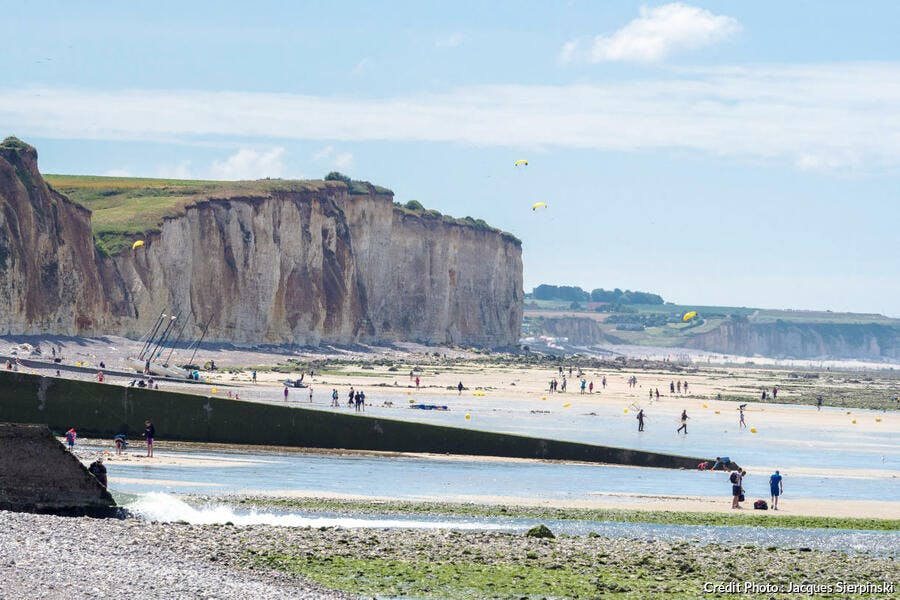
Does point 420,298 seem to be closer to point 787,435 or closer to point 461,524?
point 787,435

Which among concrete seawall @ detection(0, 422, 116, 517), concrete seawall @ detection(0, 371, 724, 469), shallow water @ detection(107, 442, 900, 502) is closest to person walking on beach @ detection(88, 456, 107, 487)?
concrete seawall @ detection(0, 422, 116, 517)

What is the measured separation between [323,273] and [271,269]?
10.5m

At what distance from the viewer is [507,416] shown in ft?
171

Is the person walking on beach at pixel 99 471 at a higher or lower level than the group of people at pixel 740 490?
higher

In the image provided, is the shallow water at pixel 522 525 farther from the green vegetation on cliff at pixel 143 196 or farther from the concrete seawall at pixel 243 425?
the green vegetation on cliff at pixel 143 196

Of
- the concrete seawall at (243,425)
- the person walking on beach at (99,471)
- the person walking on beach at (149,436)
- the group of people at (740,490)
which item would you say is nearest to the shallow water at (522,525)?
the person walking on beach at (99,471)

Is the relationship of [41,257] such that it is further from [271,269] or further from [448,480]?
[448,480]

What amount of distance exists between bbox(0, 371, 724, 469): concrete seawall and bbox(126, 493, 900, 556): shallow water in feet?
32.2

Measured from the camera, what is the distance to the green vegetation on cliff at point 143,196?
90.4 meters

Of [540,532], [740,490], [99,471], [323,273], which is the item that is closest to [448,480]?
[740,490]

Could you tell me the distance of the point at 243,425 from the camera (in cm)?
3338

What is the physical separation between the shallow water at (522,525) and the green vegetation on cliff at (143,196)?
65.2 m

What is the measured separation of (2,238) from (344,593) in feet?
203

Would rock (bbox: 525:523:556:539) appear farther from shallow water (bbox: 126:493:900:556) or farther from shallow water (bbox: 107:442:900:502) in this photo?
shallow water (bbox: 107:442:900:502)
